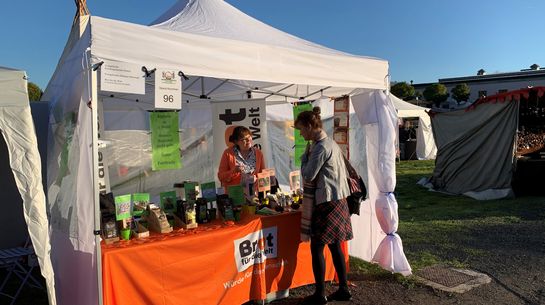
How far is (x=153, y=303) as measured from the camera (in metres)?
2.85

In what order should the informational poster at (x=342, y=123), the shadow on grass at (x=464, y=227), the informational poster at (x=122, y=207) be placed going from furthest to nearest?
the shadow on grass at (x=464, y=227), the informational poster at (x=342, y=123), the informational poster at (x=122, y=207)

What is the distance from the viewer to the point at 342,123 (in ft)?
15.2

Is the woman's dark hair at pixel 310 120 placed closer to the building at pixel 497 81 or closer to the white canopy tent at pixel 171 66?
the white canopy tent at pixel 171 66

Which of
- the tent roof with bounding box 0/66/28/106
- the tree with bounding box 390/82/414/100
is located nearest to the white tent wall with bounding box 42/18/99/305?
the tent roof with bounding box 0/66/28/106

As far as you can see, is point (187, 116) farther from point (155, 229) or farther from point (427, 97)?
point (427, 97)

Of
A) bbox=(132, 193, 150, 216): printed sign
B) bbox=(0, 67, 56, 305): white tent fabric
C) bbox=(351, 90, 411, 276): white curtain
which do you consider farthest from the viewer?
bbox=(351, 90, 411, 276): white curtain

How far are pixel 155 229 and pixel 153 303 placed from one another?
0.55 meters

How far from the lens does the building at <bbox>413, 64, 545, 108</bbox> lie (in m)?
36.1

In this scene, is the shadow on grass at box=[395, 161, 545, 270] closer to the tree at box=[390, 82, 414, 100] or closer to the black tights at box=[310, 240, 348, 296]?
the black tights at box=[310, 240, 348, 296]

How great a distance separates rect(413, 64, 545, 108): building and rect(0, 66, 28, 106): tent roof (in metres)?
37.5

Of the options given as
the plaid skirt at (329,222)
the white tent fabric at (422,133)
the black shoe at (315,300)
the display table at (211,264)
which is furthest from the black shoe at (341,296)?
the white tent fabric at (422,133)

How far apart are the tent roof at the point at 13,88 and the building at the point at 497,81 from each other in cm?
3754

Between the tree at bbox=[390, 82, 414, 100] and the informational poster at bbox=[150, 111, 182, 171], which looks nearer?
the informational poster at bbox=[150, 111, 182, 171]

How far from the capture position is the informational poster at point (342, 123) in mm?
4582
